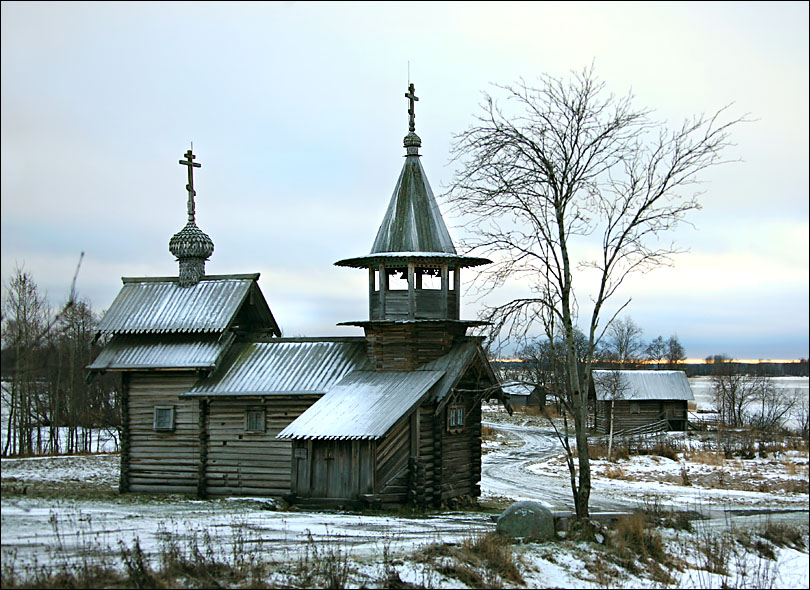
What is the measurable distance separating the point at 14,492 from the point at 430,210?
16.1 m

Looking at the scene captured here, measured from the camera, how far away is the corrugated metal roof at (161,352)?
1032 inches

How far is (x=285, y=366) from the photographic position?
26281 millimetres

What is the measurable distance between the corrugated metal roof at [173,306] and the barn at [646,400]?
3614 cm

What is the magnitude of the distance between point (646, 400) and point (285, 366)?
131 feet

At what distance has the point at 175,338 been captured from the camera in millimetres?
27562

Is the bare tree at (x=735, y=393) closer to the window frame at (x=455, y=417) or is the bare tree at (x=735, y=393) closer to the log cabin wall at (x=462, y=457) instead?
the log cabin wall at (x=462, y=457)

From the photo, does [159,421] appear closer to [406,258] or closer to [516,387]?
[406,258]

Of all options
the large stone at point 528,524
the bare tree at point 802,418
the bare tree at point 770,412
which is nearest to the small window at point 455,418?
the large stone at point 528,524

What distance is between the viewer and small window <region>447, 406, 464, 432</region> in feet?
79.3

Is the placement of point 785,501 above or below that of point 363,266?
below

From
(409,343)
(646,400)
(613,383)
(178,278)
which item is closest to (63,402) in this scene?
(178,278)

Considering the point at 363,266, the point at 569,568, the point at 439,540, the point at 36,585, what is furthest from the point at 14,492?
the point at 363,266

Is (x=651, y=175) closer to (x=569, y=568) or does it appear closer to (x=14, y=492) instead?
(x=569, y=568)

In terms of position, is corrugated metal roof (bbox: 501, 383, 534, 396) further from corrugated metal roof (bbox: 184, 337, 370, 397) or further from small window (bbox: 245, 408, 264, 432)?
small window (bbox: 245, 408, 264, 432)
